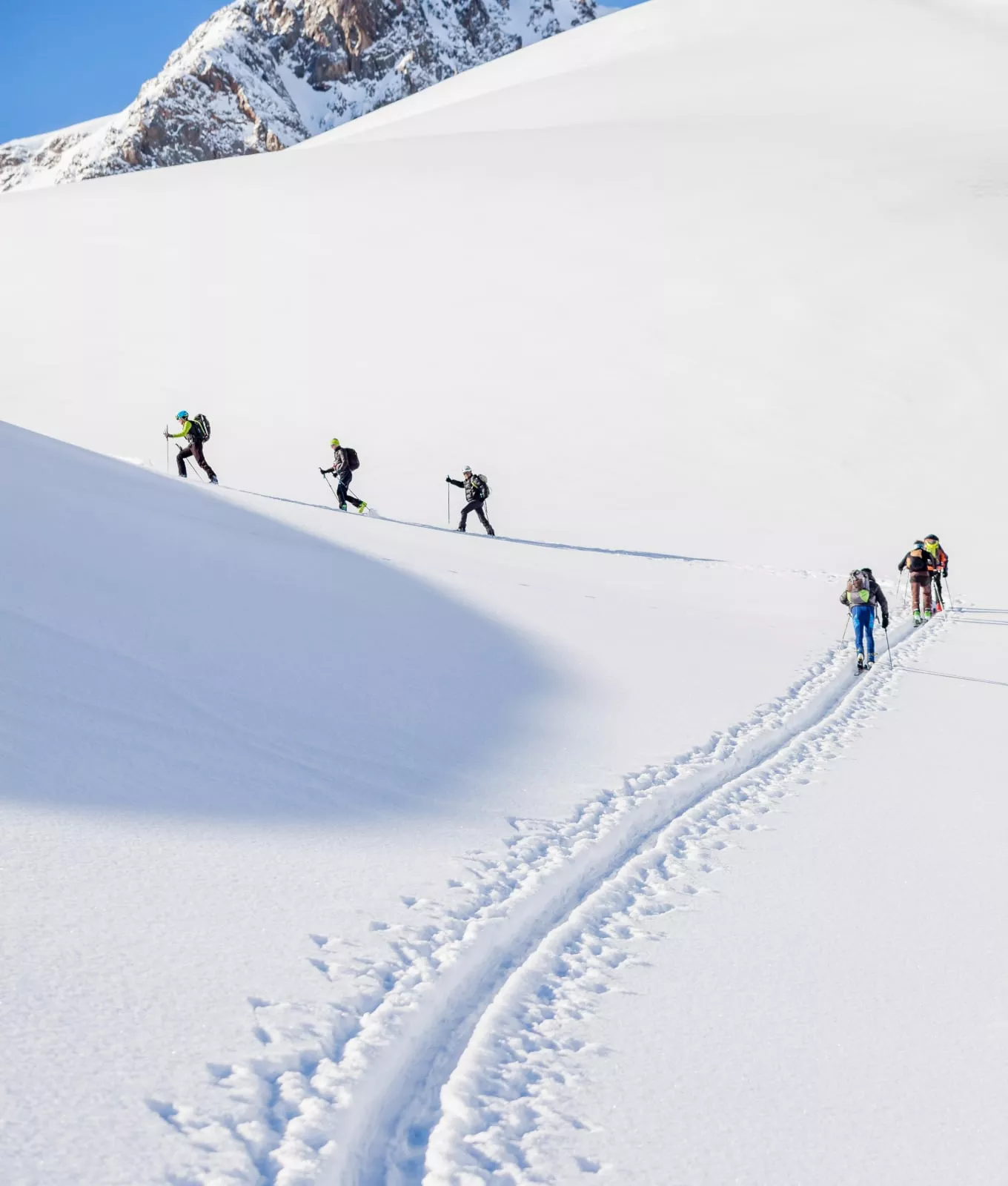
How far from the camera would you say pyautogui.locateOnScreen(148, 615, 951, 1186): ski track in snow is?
3.19 m

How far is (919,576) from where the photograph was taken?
15.6m

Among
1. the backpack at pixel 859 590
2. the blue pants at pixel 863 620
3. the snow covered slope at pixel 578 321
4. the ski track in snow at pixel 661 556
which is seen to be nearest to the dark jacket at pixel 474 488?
the ski track in snow at pixel 661 556

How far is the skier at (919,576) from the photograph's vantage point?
15602 millimetres

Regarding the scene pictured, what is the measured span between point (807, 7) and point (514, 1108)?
100m

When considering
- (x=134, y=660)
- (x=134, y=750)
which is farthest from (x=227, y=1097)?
(x=134, y=660)

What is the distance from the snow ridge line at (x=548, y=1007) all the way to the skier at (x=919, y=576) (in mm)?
9510

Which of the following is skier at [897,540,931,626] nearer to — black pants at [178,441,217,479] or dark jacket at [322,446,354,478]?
dark jacket at [322,446,354,478]

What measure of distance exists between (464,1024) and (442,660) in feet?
19.3

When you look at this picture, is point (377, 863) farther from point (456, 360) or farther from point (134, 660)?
point (456, 360)

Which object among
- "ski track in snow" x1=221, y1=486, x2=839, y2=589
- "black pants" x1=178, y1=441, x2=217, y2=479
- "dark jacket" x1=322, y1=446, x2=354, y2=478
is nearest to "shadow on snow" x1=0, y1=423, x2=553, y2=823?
"black pants" x1=178, y1=441, x2=217, y2=479

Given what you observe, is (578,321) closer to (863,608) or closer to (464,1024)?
(863,608)

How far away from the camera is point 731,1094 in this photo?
11.7 ft

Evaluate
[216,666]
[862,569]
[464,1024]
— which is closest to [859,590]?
[862,569]

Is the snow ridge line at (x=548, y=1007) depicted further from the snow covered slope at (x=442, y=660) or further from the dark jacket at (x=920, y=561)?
the dark jacket at (x=920, y=561)
